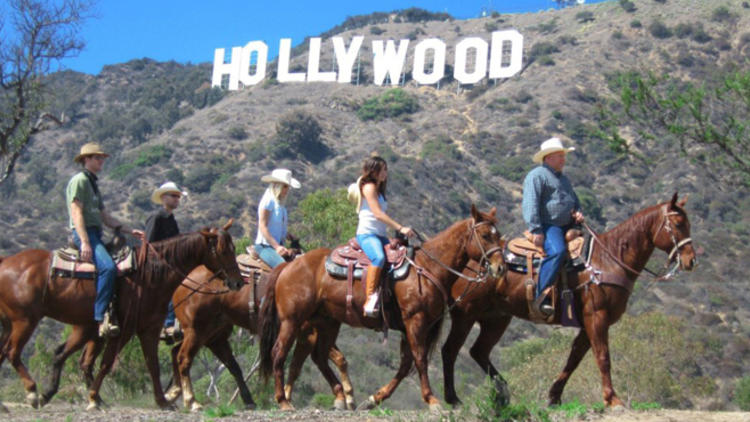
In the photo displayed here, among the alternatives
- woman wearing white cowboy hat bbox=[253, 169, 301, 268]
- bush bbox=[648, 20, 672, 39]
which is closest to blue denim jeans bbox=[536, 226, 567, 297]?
woman wearing white cowboy hat bbox=[253, 169, 301, 268]

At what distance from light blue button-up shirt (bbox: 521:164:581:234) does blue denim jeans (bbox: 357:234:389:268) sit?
174 cm

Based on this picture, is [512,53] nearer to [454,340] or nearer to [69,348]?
[454,340]

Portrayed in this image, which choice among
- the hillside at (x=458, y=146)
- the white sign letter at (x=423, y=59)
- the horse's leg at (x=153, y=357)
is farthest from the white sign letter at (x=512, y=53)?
the horse's leg at (x=153, y=357)

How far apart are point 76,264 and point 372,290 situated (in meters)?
3.53

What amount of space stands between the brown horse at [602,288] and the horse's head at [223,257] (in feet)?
8.82

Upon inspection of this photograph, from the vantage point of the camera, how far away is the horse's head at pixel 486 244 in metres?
10.1

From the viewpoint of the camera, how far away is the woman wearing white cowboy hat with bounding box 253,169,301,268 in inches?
500

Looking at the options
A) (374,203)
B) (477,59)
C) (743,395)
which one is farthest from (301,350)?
(477,59)

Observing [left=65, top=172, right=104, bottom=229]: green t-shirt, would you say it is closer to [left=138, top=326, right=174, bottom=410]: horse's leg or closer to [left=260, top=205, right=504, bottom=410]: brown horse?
[left=138, top=326, right=174, bottom=410]: horse's leg

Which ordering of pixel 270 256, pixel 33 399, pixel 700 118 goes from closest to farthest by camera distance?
1. pixel 33 399
2. pixel 270 256
3. pixel 700 118

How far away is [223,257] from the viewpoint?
11422 millimetres

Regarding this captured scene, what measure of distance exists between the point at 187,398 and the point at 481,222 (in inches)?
173

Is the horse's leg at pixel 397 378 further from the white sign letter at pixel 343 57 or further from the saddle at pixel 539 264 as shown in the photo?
the white sign letter at pixel 343 57

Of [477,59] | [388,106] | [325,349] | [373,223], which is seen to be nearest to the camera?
[373,223]
